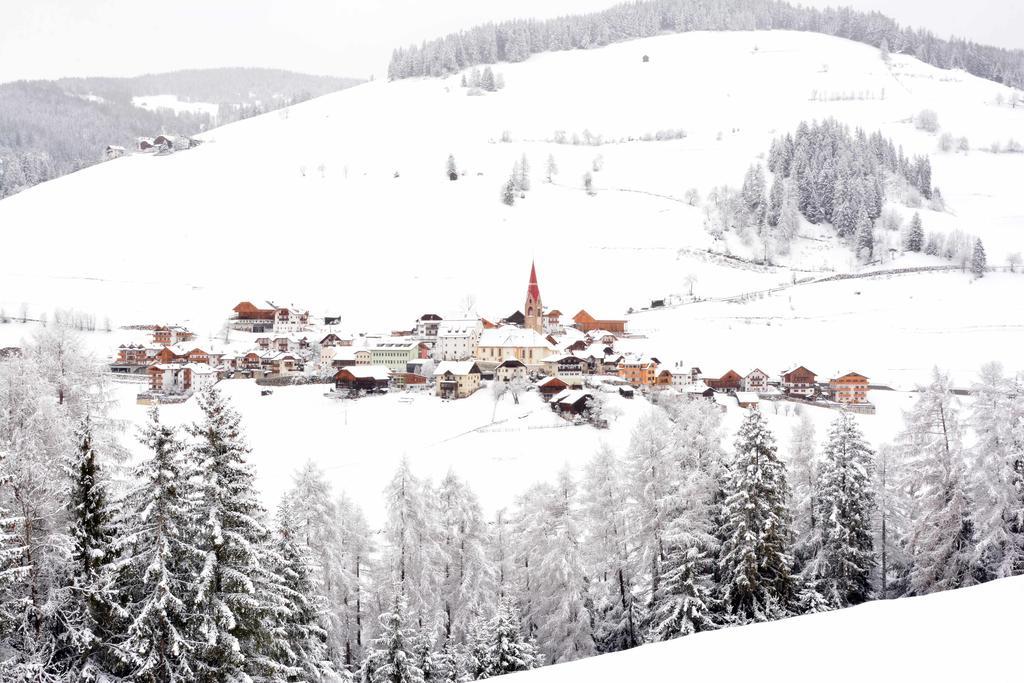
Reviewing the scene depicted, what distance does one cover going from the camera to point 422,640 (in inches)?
797

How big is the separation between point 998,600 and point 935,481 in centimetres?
1520

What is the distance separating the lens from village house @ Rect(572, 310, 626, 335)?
87438mm

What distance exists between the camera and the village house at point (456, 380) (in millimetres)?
62375

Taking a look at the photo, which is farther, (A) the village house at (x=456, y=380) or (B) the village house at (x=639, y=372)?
(B) the village house at (x=639, y=372)

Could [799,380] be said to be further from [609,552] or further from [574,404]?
[609,552]

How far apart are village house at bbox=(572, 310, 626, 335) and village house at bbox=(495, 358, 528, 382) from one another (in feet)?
73.4

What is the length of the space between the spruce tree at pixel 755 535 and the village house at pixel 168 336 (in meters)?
73.7

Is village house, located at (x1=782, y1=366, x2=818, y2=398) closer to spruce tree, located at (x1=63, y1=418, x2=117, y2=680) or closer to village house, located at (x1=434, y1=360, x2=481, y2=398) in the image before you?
village house, located at (x1=434, y1=360, x2=481, y2=398)

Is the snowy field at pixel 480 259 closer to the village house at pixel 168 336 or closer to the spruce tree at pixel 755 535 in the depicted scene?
the village house at pixel 168 336

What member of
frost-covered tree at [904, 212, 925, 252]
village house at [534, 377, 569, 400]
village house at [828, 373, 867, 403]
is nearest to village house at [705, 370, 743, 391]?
village house at [828, 373, 867, 403]

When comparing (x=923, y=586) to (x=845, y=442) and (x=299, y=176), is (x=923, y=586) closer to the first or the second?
(x=845, y=442)

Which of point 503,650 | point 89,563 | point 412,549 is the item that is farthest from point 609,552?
point 89,563

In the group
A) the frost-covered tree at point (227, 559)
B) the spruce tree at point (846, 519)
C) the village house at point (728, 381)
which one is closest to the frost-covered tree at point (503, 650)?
the frost-covered tree at point (227, 559)

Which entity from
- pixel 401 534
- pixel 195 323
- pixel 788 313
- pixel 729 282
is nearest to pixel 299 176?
pixel 195 323
